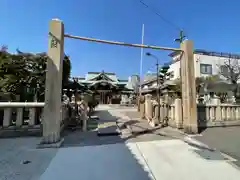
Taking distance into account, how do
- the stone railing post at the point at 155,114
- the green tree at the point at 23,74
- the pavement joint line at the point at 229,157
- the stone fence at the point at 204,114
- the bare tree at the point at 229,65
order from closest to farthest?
1. the pavement joint line at the point at 229,157
2. the stone fence at the point at 204,114
3. the stone railing post at the point at 155,114
4. the green tree at the point at 23,74
5. the bare tree at the point at 229,65

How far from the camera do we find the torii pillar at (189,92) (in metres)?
5.34

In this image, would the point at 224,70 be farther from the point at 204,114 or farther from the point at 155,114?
the point at 155,114

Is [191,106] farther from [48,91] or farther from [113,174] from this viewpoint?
[48,91]

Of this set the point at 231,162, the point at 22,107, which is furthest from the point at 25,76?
the point at 231,162

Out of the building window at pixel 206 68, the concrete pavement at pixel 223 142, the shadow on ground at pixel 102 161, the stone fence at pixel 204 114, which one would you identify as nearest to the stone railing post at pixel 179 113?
the stone fence at pixel 204 114

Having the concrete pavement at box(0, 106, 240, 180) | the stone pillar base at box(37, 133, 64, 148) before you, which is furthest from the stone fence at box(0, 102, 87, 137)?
the stone pillar base at box(37, 133, 64, 148)

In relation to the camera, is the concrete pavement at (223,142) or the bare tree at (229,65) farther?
the bare tree at (229,65)

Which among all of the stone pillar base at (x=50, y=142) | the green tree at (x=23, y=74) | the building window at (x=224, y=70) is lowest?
the stone pillar base at (x=50, y=142)

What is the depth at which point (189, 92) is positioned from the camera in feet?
17.8

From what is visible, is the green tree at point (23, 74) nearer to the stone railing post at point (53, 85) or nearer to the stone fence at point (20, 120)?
the stone fence at point (20, 120)

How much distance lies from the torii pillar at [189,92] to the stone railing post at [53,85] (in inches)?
183

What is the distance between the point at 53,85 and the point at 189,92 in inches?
193

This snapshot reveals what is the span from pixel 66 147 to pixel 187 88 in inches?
189

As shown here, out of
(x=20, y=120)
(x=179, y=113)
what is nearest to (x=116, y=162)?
(x=20, y=120)
